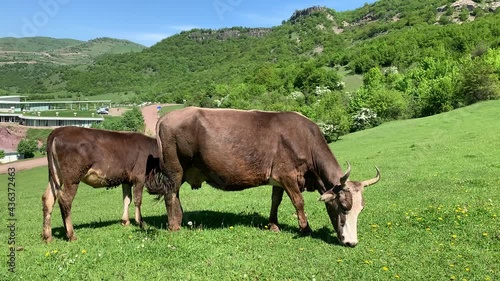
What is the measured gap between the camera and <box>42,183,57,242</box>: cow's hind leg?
8766 millimetres

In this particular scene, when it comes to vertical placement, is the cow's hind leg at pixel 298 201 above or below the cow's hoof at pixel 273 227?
above

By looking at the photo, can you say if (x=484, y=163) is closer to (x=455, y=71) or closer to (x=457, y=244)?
(x=457, y=244)

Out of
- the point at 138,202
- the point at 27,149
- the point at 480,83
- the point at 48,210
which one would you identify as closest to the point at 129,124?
the point at 27,149

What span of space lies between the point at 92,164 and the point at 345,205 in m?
6.02

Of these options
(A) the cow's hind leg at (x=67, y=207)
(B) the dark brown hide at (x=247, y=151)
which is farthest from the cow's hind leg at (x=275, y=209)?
(A) the cow's hind leg at (x=67, y=207)

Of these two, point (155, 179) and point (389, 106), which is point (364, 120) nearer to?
point (389, 106)

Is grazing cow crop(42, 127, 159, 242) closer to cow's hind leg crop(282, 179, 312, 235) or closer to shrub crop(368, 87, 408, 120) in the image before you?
cow's hind leg crop(282, 179, 312, 235)

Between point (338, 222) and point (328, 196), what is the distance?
56 centimetres

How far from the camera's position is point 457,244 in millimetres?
7062

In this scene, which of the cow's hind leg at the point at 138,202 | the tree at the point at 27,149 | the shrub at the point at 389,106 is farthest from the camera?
the tree at the point at 27,149

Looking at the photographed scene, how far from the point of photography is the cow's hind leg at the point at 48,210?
8.77 meters

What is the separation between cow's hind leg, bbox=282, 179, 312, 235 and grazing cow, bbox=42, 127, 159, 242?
3.67 meters

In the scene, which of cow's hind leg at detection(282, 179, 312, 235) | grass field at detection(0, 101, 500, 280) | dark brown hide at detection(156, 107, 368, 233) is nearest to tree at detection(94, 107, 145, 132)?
grass field at detection(0, 101, 500, 280)

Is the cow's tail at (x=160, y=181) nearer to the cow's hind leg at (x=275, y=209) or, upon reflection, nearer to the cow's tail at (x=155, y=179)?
the cow's tail at (x=155, y=179)
